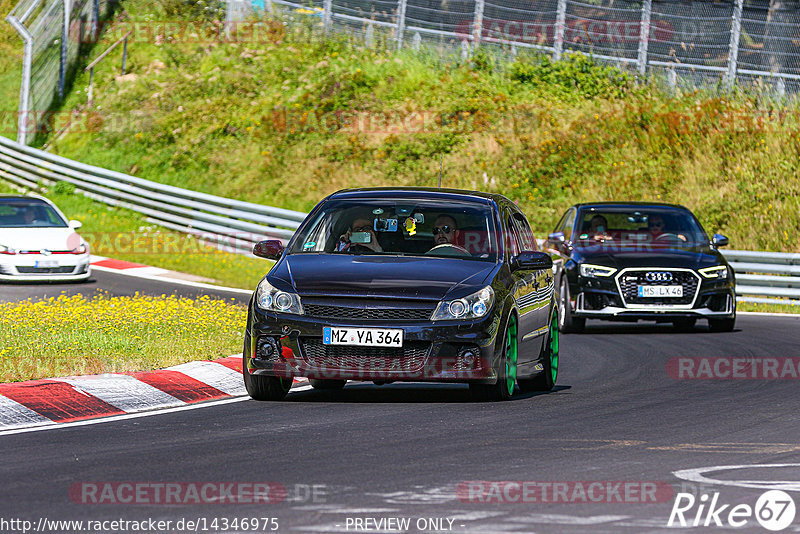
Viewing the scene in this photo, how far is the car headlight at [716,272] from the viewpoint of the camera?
681 inches

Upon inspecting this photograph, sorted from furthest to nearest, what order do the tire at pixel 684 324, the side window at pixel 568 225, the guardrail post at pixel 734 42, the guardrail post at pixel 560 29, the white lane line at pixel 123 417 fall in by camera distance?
the guardrail post at pixel 560 29 < the guardrail post at pixel 734 42 < the side window at pixel 568 225 < the tire at pixel 684 324 < the white lane line at pixel 123 417

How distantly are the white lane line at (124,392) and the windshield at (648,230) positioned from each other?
29.1 ft

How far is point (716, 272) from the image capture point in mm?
17391

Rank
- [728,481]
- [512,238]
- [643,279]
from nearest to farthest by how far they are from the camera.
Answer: [728,481] → [512,238] → [643,279]

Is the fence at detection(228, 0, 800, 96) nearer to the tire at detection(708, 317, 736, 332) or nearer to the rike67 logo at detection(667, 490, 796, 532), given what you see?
the tire at detection(708, 317, 736, 332)

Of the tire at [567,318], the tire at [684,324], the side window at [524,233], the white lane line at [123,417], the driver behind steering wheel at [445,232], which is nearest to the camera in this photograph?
the white lane line at [123,417]

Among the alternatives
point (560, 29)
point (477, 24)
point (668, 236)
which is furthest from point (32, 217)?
point (560, 29)

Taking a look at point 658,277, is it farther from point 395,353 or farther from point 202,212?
point 202,212

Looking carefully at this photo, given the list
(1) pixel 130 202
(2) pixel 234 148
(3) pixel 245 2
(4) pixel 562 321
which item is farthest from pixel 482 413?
(3) pixel 245 2

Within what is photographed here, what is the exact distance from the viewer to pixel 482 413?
31.4ft

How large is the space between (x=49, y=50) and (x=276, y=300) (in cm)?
2964

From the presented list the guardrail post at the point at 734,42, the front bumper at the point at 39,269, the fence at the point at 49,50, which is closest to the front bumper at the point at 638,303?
the front bumper at the point at 39,269

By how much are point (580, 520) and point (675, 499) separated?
705mm

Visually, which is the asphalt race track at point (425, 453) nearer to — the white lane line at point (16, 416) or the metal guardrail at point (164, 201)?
the white lane line at point (16, 416)
